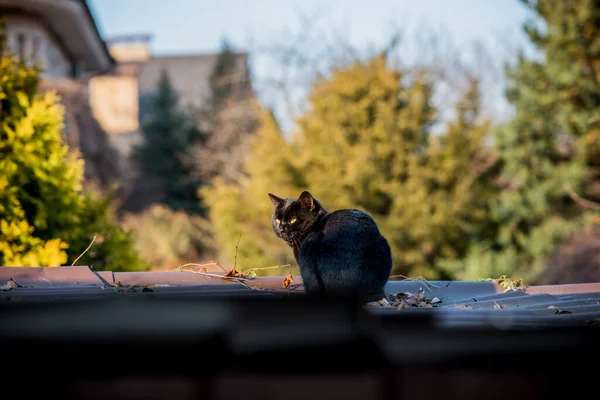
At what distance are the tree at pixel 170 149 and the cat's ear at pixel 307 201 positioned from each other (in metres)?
15.6

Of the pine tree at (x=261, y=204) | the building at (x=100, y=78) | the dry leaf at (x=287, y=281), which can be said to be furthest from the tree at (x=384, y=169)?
the dry leaf at (x=287, y=281)

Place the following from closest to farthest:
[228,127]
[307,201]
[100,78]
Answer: [307,201]
[228,127]
[100,78]

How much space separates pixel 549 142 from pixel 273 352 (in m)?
10.2

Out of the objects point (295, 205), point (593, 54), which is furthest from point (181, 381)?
point (593, 54)

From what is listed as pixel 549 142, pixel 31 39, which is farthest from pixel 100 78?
pixel 549 142

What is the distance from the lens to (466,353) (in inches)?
51.4

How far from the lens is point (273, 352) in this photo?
1.31m

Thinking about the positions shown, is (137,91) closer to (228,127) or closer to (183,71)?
(183,71)

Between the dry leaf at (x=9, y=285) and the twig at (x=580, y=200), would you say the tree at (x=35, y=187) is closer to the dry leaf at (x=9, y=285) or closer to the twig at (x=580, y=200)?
the dry leaf at (x=9, y=285)

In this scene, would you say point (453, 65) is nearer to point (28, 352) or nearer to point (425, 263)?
point (425, 263)

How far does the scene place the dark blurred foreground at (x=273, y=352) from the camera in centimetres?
121

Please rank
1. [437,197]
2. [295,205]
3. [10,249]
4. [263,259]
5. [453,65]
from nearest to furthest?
[295,205]
[10,249]
[437,197]
[263,259]
[453,65]

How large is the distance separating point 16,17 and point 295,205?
1061 cm

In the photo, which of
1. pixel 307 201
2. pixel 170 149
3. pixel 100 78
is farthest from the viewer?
pixel 100 78
